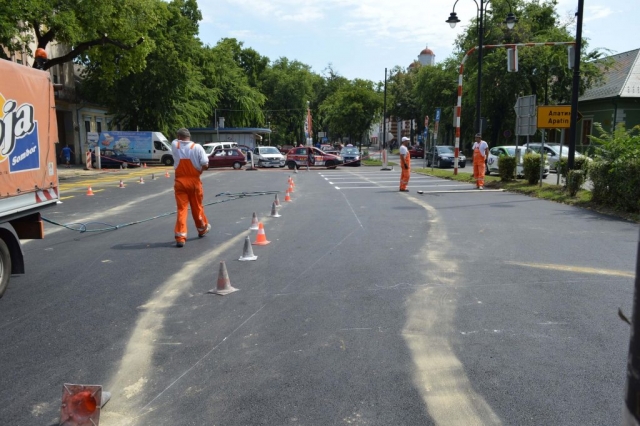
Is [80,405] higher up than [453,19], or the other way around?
[453,19]

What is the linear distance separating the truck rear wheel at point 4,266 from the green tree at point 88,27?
13806 millimetres

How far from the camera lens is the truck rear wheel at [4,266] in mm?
5918

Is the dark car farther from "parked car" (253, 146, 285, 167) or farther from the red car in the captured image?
"parked car" (253, 146, 285, 167)

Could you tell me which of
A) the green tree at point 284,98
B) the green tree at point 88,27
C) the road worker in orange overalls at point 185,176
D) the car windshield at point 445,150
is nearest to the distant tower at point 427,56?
the green tree at point 284,98

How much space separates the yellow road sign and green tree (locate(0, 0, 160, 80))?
16881mm

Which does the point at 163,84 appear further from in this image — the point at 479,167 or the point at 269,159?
A: the point at 479,167

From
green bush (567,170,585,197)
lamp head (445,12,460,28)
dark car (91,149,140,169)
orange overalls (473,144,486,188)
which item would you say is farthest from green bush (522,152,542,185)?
dark car (91,149,140,169)

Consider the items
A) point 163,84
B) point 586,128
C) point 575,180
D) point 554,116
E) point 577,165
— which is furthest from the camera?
point 586,128

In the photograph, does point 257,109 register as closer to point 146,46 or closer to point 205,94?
point 205,94

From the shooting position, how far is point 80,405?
3273 millimetres

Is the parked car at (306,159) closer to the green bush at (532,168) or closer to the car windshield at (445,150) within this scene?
the car windshield at (445,150)

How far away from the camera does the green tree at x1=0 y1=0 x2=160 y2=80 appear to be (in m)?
18.1

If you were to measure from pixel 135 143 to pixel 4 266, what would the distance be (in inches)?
1398

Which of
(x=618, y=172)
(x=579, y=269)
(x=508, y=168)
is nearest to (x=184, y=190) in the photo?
(x=579, y=269)
